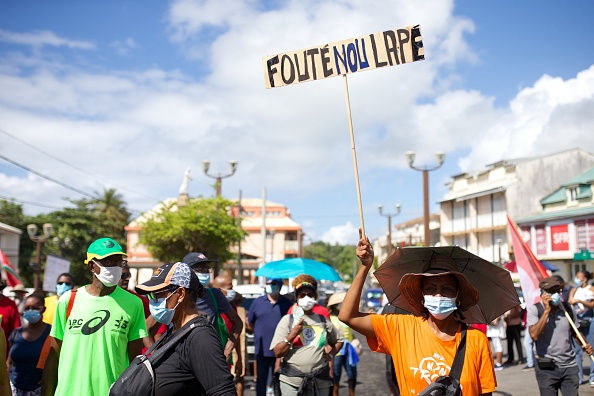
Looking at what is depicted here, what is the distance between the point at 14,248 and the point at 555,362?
167ft

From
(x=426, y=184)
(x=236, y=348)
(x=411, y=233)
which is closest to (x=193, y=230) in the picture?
(x=426, y=184)

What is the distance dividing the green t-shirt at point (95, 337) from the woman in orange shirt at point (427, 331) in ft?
5.45

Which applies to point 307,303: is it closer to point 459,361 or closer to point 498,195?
point 459,361

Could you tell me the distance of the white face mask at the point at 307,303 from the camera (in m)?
6.82

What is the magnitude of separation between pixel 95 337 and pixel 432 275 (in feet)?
7.38

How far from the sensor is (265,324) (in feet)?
30.5

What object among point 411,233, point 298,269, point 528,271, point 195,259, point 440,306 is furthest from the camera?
point 411,233

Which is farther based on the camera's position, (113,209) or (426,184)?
(113,209)

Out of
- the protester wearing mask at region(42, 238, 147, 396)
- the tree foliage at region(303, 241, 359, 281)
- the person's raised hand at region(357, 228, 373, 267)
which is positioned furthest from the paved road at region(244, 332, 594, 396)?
the tree foliage at region(303, 241, 359, 281)

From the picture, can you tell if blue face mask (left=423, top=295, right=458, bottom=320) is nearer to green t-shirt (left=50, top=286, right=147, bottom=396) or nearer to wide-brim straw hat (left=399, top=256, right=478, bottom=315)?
wide-brim straw hat (left=399, top=256, right=478, bottom=315)

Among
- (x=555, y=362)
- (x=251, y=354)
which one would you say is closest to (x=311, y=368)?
(x=555, y=362)

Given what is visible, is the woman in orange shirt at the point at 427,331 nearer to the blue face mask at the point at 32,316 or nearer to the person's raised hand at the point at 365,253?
the person's raised hand at the point at 365,253

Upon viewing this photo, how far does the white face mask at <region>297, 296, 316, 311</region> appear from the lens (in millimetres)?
6824

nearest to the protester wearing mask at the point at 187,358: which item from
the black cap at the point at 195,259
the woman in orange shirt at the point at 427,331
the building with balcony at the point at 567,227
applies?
the woman in orange shirt at the point at 427,331
